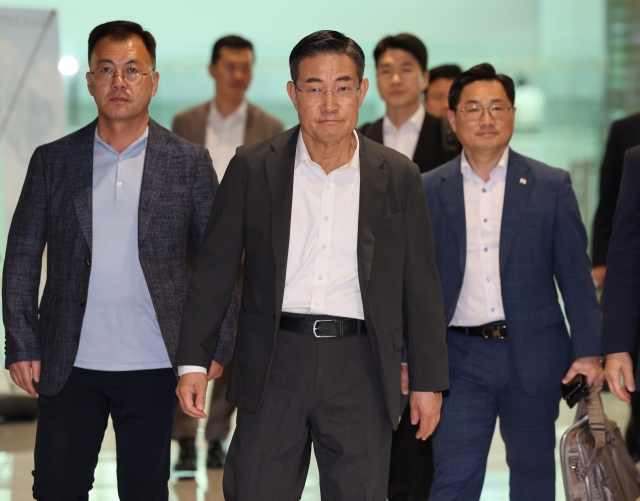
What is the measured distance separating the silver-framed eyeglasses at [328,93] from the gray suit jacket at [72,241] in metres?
0.61

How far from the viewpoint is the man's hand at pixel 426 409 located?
A: 297 cm

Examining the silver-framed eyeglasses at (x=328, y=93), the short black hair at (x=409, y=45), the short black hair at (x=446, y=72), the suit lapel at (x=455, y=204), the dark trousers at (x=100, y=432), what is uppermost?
the short black hair at (x=446, y=72)

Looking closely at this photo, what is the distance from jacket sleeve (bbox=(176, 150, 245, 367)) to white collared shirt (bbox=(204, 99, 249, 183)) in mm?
2600

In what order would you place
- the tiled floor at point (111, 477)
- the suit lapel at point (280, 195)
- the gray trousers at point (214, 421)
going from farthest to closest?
the gray trousers at point (214, 421)
the tiled floor at point (111, 477)
the suit lapel at point (280, 195)

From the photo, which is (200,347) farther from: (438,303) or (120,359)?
(438,303)

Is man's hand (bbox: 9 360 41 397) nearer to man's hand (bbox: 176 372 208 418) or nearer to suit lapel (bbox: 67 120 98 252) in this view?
suit lapel (bbox: 67 120 98 252)

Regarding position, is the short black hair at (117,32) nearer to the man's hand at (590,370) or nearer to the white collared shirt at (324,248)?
the white collared shirt at (324,248)

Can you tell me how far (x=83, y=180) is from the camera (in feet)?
10.5

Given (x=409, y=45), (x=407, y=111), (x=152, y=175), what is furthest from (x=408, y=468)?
(x=409, y=45)

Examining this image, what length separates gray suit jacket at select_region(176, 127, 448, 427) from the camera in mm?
2846

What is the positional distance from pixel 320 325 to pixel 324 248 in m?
0.22

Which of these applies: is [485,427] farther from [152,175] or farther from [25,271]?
[25,271]

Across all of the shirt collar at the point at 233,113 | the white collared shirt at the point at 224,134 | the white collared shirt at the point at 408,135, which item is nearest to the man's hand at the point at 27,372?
the white collared shirt at the point at 408,135

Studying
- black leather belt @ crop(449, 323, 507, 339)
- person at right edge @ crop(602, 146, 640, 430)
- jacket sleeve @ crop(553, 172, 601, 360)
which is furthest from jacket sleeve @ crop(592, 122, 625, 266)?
person at right edge @ crop(602, 146, 640, 430)
